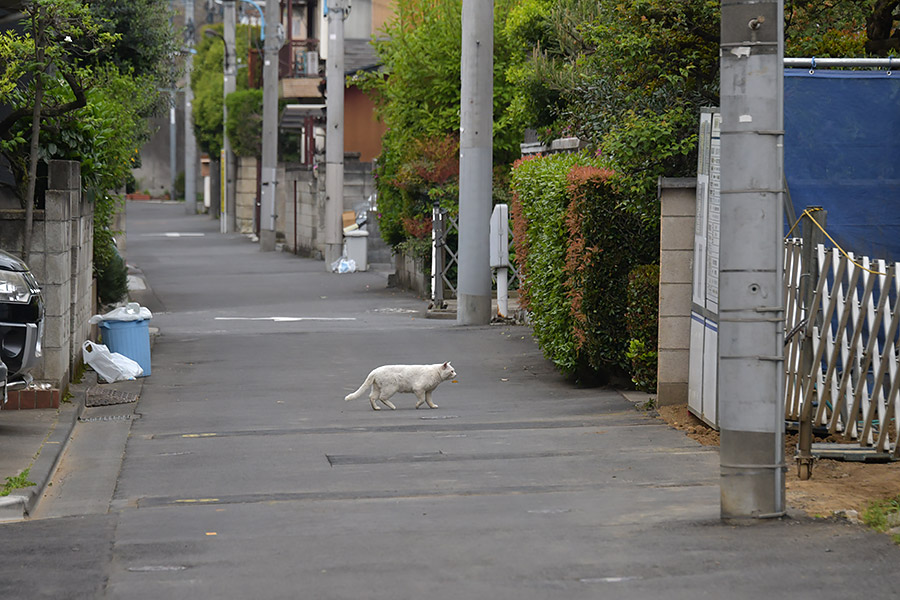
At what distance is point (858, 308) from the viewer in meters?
8.43

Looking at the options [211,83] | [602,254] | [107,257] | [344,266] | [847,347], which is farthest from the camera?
[211,83]

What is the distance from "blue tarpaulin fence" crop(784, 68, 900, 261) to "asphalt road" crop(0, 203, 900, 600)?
2.13 meters

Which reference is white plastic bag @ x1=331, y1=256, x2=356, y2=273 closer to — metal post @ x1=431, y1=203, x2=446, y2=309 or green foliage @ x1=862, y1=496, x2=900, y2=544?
metal post @ x1=431, y1=203, x2=446, y2=309

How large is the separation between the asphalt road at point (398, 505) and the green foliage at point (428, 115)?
937 cm

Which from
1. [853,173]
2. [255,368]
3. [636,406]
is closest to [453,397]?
[636,406]

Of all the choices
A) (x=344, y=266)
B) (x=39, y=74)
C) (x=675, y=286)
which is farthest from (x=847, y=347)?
(x=344, y=266)

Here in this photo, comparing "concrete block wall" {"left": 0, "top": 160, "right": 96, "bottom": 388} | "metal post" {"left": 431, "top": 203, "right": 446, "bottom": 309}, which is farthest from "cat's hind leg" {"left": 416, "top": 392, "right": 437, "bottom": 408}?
"metal post" {"left": 431, "top": 203, "right": 446, "bottom": 309}

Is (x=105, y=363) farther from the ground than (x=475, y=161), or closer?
closer

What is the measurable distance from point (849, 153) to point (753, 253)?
12.3ft

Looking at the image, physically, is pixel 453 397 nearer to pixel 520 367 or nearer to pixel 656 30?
pixel 520 367

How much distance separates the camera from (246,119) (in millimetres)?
45906

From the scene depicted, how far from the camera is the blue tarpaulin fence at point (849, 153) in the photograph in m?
10.2

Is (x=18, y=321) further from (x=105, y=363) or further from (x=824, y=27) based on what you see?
(x=824, y=27)

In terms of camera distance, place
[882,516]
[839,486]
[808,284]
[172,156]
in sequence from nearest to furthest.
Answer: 1. [882,516]
2. [839,486]
3. [808,284]
4. [172,156]
